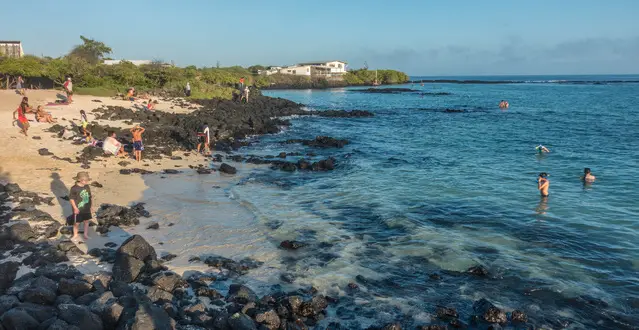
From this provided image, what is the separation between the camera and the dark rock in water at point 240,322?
7805 mm

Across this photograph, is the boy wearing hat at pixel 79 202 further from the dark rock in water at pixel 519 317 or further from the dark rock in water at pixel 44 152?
the dark rock in water at pixel 519 317

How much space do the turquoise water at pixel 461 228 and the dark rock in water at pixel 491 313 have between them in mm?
291

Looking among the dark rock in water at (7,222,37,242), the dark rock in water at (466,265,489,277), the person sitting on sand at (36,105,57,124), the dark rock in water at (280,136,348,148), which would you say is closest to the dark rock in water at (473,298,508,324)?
the dark rock in water at (466,265,489,277)

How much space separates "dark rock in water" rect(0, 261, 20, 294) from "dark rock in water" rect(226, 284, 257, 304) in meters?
4.39

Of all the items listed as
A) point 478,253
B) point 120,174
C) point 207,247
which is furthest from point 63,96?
point 478,253

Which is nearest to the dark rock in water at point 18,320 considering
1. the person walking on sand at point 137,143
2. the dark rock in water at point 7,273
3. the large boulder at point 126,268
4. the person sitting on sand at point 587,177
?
the dark rock in water at point 7,273

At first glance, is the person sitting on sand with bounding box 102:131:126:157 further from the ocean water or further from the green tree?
the green tree

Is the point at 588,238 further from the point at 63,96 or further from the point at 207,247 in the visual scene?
the point at 63,96

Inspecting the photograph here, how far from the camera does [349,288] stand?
10156mm

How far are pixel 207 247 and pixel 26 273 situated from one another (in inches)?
166

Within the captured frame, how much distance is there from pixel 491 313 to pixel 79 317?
7790mm

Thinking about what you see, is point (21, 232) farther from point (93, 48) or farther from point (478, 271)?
point (93, 48)

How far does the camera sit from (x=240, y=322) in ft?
25.9

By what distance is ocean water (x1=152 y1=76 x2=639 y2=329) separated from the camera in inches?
391
